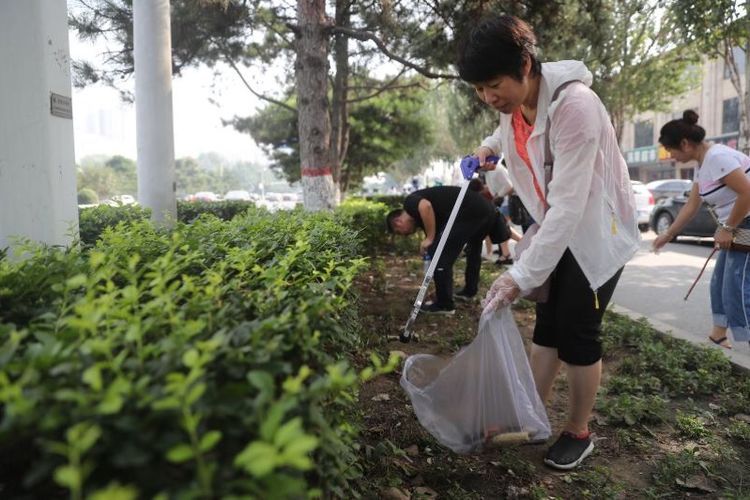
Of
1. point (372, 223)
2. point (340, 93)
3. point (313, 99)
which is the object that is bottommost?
point (372, 223)

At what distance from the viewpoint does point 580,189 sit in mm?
2117

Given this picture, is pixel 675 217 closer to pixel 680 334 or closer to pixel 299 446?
pixel 680 334

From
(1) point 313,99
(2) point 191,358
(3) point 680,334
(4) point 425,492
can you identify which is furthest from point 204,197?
(2) point 191,358

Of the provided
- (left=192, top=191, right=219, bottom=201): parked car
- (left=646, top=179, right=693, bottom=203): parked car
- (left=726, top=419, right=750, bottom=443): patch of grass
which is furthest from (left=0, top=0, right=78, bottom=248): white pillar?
(left=646, top=179, right=693, bottom=203): parked car

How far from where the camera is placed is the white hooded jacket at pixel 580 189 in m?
2.12

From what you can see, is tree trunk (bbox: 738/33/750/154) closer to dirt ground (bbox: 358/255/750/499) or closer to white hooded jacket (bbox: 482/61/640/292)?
dirt ground (bbox: 358/255/750/499)

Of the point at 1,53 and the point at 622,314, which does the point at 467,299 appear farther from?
the point at 1,53

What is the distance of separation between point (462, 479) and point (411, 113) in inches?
661

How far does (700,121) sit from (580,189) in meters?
33.8

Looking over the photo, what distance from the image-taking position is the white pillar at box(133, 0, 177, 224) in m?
5.17

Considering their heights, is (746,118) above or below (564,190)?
above

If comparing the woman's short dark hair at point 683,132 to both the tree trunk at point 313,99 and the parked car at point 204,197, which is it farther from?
the parked car at point 204,197

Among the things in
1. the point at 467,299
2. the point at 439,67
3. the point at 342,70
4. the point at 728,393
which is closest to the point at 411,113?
the point at 342,70

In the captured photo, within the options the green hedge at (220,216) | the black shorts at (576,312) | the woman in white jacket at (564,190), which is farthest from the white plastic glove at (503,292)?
the green hedge at (220,216)
